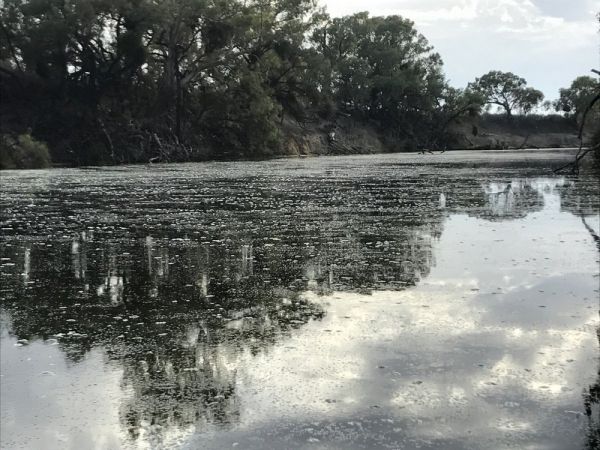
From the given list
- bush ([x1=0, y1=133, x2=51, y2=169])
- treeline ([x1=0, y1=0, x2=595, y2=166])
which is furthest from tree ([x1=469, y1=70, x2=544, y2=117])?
bush ([x1=0, y1=133, x2=51, y2=169])

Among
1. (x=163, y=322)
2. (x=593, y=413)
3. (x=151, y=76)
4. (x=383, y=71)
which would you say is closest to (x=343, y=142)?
(x=383, y=71)

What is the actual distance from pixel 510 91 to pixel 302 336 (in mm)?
102820

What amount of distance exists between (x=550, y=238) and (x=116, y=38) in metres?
41.2

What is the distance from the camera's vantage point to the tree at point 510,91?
100 meters

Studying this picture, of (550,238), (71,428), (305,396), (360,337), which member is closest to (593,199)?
(550,238)

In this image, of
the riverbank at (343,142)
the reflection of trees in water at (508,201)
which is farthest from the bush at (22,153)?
the reflection of trees in water at (508,201)

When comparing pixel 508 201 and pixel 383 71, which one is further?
pixel 383 71

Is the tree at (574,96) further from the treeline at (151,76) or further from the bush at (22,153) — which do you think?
the bush at (22,153)

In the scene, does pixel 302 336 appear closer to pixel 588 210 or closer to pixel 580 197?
pixel 588 210

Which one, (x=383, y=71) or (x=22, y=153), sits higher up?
(x=383, y=71)

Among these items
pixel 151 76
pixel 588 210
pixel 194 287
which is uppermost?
→ pixel 151 76

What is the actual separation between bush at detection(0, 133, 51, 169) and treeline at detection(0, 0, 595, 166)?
79 mm

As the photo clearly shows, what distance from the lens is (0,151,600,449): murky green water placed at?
3.53 m

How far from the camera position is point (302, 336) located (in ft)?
16.8
